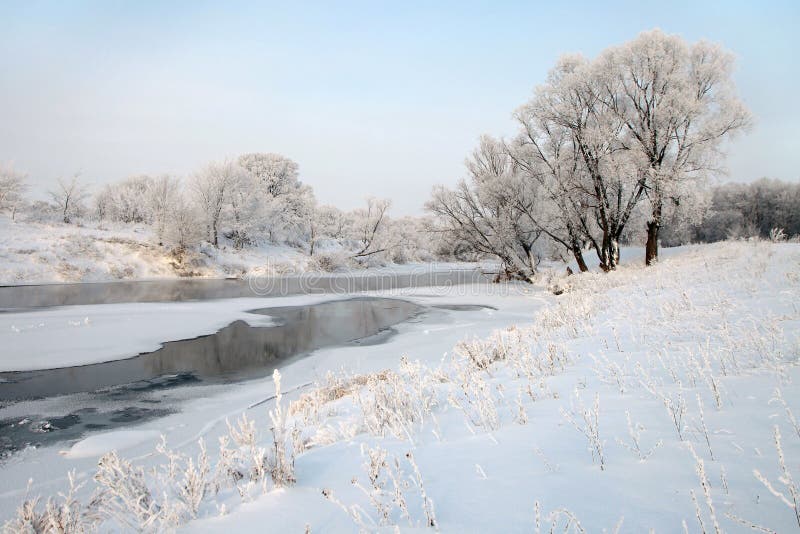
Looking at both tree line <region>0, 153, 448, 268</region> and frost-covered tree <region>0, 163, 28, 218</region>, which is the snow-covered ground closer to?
tree line <region>0, 153, 448, 268</region>

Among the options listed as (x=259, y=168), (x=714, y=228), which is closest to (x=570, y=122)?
(x=714, y=228)

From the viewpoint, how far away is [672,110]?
18.1 m

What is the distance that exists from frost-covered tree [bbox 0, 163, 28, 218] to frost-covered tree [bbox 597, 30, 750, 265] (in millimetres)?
50769

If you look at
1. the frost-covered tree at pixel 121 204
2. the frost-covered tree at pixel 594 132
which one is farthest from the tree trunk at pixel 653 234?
the frost-covered tree at pixel 121 204

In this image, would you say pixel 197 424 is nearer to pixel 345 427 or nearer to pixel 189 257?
pixel 345 427

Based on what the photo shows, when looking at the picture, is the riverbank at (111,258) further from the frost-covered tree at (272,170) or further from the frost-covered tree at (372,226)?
the frost-covered tree at (272,170)

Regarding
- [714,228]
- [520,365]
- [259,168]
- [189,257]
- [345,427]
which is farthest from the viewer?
[259,168]

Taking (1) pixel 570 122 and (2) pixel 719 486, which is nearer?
(2) pixel 719 486

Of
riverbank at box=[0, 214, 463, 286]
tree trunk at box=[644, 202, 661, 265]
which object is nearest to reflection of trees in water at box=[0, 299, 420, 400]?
tree trunk at box=[644, 202, 661, 265]

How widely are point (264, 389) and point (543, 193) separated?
69.7 ft

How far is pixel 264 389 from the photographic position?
852 centimetres

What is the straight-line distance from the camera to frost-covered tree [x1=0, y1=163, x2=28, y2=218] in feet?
127

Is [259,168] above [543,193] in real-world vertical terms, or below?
above

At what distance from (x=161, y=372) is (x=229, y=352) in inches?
86.3
